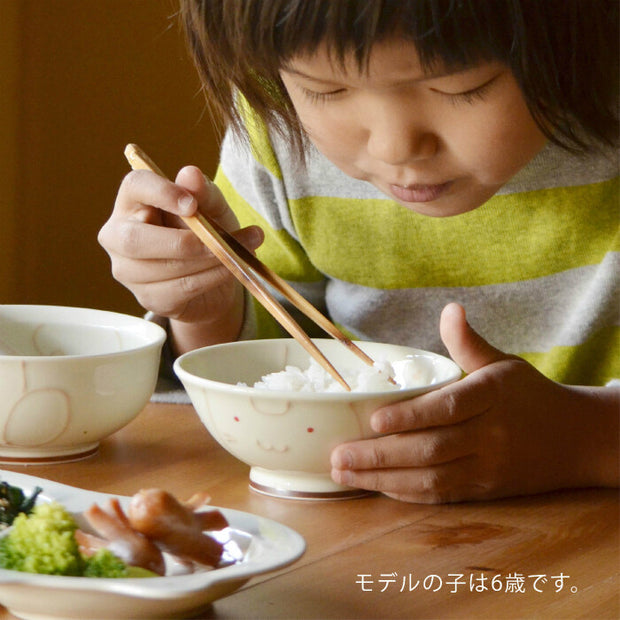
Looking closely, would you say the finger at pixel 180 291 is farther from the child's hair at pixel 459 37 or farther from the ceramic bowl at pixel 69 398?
the child's hair at pixel 459 37

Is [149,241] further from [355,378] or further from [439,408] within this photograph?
[439,408]

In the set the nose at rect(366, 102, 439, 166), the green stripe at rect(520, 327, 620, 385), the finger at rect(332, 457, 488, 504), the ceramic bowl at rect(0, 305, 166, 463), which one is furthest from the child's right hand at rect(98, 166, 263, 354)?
the green stripe at rect(520, 327, 620, 385)

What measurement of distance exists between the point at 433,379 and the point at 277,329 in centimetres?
45

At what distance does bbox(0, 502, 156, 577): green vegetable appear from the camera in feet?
1.98

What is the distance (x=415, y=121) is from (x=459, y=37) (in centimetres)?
10

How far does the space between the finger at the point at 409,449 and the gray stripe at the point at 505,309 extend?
45cm

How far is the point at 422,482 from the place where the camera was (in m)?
0.88

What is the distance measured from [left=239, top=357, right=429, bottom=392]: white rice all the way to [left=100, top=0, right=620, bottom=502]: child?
5 cm

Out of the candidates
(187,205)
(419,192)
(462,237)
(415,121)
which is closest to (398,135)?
(415,121)

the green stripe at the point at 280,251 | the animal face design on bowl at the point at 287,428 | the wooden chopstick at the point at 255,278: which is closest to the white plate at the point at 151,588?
the animal face design on bowl at the point at 287,428

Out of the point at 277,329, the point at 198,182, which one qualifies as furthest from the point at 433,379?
the point at 277,329

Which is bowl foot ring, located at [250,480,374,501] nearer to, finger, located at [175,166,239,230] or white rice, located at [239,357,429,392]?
white rice, located at [239,357,429,392]

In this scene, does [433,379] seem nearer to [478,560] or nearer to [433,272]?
[478,560]

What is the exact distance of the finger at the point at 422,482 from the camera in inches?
34.6
